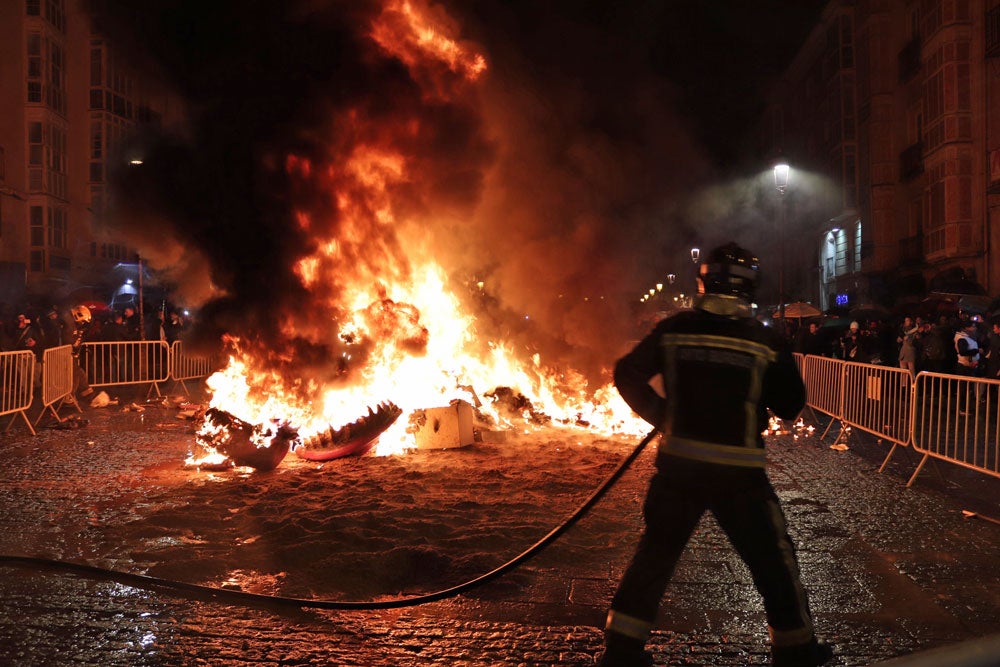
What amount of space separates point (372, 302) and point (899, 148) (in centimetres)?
2793

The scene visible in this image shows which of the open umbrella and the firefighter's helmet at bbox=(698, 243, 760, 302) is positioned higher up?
the open umbrella

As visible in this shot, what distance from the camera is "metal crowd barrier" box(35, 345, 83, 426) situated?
38.0 feet

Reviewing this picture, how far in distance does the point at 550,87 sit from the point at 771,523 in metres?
10.4

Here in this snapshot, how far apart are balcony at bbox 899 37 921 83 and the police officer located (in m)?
29.2

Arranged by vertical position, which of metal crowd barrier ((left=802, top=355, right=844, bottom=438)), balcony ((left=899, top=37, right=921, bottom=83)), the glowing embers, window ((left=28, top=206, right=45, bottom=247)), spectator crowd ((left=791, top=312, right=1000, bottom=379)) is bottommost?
the glowing embers

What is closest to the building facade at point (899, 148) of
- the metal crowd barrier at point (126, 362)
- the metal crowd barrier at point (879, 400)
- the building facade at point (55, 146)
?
the metal crowd barrier at point (879, 400)

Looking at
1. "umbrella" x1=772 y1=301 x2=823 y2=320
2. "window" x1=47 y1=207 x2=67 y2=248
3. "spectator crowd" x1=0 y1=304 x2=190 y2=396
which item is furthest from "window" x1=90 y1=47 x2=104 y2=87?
"umbrella" x1=772 y1=301 x2=823 y2=320

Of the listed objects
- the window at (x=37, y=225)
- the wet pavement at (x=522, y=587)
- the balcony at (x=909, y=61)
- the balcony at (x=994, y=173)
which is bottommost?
the wet pavement at (x=522, y=587)

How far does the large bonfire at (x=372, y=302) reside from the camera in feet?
28.7

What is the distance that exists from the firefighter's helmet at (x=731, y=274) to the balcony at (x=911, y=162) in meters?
28.1

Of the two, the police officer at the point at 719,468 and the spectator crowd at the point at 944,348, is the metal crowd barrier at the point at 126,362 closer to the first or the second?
the spectator crowd at the point at 944,348

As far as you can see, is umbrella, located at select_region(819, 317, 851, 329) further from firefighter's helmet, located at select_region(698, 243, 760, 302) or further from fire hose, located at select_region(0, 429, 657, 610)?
firefighter's helmet, located at select_region(698, 243, 760, 302)

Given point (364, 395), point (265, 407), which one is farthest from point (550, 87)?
point (265, 407)

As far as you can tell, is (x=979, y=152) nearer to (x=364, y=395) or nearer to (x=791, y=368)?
(x=364, y=395)
